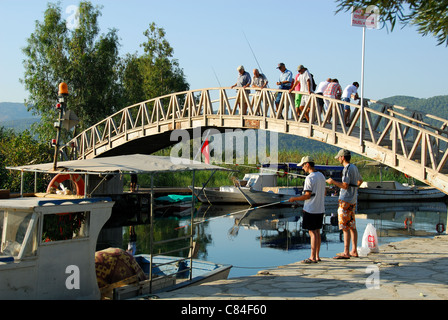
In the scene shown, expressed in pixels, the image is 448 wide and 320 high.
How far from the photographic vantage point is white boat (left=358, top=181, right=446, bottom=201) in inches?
1457

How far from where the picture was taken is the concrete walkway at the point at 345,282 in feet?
23.2

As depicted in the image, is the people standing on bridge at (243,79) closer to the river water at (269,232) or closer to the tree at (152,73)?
the river water at (269,232)

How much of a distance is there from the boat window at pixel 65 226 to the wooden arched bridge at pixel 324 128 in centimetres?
814

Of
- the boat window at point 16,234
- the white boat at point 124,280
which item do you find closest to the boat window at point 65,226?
the boat window at point 16,234

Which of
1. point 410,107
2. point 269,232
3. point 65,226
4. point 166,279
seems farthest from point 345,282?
point 410,107

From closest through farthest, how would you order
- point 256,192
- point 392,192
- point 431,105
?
1. point 256,192
2. point 392,192
3. point 431,105

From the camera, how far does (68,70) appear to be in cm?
3644

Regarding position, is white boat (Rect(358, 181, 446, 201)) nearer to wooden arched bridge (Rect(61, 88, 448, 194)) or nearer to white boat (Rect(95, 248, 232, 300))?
wooden arched bridge (Rect(61, 88, 448, 194))

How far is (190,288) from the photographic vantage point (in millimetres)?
7996

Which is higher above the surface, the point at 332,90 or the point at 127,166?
the point at 332,90

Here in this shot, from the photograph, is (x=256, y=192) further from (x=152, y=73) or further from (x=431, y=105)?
(x=431, y=105)

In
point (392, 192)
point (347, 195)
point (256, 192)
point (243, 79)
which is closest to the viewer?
point (347, 195)

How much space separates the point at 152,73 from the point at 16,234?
37.8 meters
